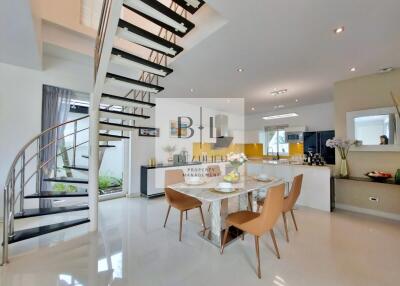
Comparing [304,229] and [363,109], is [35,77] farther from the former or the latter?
[363,109]

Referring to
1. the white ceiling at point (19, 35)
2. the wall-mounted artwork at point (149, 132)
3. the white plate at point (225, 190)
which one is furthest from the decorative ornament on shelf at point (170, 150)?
the white plate at point (225, 190)

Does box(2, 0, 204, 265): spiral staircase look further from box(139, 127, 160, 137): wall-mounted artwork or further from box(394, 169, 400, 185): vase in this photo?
box(394, 169, 400, 185): vase

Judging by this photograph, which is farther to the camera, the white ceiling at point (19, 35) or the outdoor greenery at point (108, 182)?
the outdoor greenery at point (108, 182)

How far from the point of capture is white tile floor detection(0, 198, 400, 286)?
1.92m

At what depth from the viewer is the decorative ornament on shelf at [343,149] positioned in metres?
3.90

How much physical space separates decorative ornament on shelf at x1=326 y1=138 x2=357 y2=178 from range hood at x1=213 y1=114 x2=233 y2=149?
3784 mm

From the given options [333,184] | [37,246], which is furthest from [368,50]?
[37,246]

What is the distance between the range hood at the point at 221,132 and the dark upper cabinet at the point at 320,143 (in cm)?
268

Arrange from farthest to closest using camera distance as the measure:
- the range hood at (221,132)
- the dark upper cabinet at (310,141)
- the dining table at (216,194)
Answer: the range hood at (221,132)
the dark upper cabinet at (310,141)
the dining table at (216,194)

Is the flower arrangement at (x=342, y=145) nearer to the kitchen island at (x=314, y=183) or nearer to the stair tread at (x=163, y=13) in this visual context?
the kitchen island at (x=314, y=183)

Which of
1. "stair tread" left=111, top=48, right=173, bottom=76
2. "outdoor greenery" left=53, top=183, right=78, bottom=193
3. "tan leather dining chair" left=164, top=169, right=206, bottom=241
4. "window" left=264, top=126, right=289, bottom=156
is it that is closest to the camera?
"stair tread" left=111, top=48, right=173, bottom=76

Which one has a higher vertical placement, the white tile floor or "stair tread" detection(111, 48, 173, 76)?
"stair tread" detection(111, 48, 173, 76)

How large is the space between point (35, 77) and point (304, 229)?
533 centimetres

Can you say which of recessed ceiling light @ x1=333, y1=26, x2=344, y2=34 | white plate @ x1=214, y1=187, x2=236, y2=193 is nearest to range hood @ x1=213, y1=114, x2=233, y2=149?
white plate @ x1=214, y1=187, x2=236, y2=193
